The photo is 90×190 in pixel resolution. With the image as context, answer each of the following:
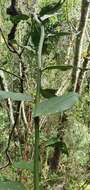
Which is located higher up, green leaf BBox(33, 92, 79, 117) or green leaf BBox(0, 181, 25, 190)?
green leaf BBox(33, 92, 79, 117)

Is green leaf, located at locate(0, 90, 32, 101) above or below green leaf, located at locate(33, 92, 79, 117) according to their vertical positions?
above

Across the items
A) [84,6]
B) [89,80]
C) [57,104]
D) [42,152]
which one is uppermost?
[84,6]

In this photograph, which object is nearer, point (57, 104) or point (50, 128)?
point (57, 104)

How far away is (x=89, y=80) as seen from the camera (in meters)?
3.61

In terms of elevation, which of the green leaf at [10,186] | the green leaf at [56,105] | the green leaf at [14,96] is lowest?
the green leaf at [10,186]

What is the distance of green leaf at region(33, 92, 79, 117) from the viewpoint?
30 cm

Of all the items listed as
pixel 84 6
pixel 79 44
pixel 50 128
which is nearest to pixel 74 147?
pixel 50 128

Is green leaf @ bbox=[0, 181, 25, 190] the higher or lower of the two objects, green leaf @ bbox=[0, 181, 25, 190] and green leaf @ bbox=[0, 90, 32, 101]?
the lower

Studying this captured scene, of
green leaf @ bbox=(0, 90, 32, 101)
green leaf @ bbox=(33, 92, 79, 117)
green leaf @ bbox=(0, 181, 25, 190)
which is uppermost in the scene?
green leaf @ bbox=(0, 90, 32, 101)

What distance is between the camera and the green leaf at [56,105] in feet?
1.00

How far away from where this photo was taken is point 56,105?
31 centimetres

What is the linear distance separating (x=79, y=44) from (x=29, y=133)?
2.03ft

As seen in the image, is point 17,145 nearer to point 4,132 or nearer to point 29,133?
point 29,133

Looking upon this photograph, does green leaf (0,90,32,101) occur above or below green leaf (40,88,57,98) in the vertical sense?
above
